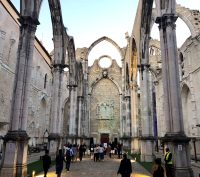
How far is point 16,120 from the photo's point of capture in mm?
9406

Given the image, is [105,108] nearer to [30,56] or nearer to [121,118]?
[121,118]

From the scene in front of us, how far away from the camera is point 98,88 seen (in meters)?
34.2

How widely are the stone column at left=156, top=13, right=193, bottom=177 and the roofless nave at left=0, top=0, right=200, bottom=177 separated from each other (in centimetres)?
4

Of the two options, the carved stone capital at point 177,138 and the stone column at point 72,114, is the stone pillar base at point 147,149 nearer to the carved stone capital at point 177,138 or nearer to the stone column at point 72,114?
the carved stone capital at point 177,138

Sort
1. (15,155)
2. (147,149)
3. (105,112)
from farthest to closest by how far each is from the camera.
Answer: (105,112)
(147,149)
(15,155)

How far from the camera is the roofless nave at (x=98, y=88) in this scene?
9.17 metres

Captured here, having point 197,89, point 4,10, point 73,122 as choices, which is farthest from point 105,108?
point 4,10

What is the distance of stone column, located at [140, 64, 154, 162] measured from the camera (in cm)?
1461

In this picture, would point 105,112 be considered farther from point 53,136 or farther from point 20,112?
point 20,112

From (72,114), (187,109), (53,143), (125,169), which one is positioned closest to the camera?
(125,169)

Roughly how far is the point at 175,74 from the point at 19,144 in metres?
7.26

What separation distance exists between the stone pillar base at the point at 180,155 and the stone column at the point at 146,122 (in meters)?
6.22

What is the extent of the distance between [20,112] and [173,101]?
665 cm

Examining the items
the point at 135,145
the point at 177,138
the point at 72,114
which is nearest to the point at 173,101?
the point at 177,138
